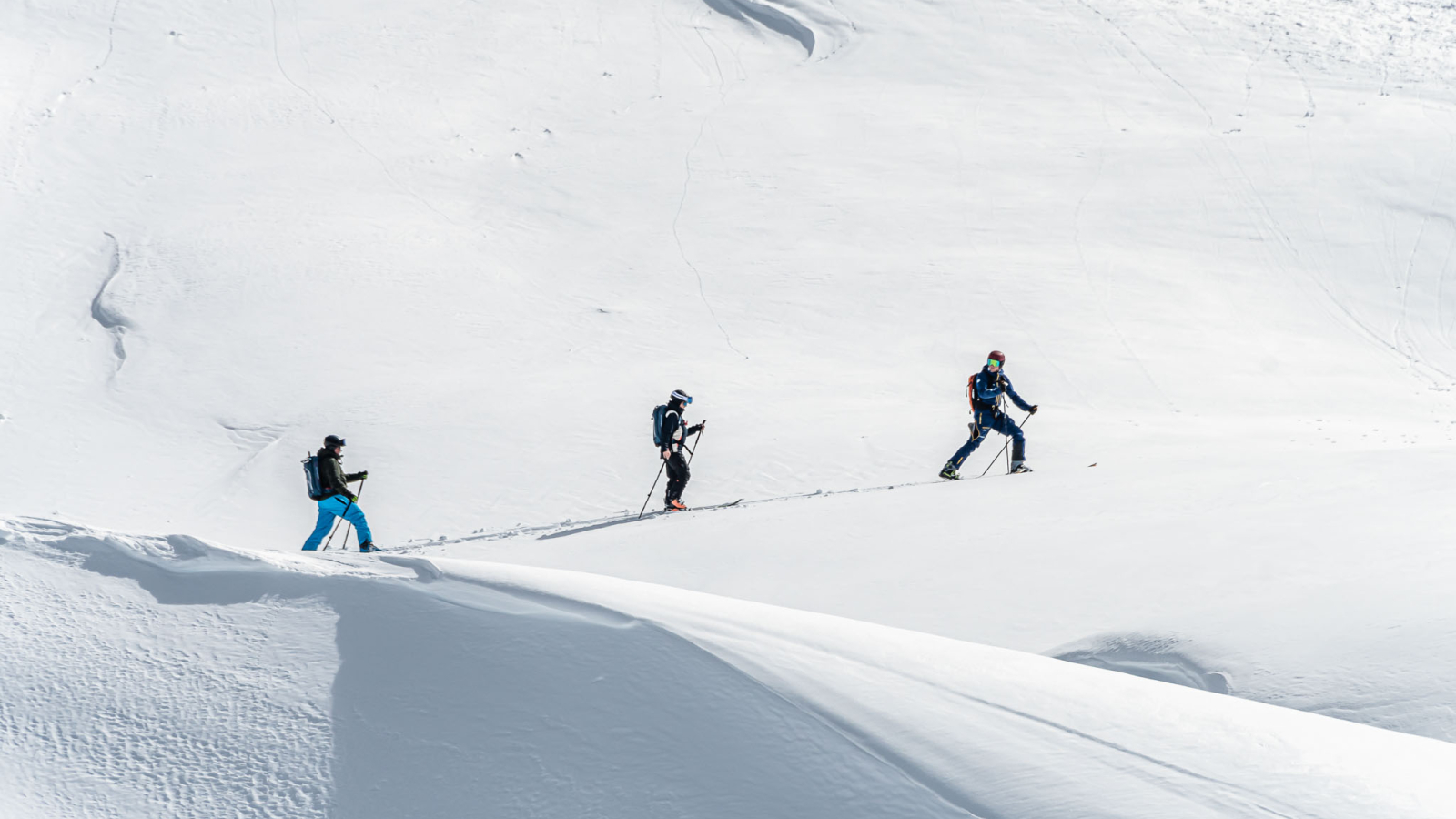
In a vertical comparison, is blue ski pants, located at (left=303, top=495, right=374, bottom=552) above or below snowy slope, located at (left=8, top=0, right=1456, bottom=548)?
below

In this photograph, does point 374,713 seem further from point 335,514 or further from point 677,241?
point 677,241

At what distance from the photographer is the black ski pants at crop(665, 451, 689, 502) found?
12.0 metres

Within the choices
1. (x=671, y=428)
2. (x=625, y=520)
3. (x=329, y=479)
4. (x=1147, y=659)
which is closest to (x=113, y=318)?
(x=329, y=479)

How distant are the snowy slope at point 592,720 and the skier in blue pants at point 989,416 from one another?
8901 millimetres

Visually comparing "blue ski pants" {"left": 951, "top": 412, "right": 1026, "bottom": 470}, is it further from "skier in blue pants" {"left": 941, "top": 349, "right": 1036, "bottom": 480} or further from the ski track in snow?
the ski track in snow

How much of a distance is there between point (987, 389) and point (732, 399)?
469cm

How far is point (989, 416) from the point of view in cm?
1264

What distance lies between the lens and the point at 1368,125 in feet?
83.3

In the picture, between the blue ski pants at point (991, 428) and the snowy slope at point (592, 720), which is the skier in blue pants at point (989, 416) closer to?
the blue ski pants at point (991, 428)

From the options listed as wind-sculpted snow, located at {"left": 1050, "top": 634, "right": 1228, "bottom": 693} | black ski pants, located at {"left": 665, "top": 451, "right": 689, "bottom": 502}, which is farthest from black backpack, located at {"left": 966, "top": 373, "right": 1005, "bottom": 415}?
wind-sculpted snow, located at {"left": 1050, "top": 634, "right": 1228, "bottom": 693}

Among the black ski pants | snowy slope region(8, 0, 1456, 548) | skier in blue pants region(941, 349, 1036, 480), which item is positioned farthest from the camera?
snowy slope region(8, 0, 1456, 548)

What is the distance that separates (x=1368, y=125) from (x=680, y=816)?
90.4 ft

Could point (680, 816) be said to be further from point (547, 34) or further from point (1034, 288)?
point (547, 34)

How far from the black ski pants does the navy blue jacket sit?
10.5 feet
